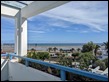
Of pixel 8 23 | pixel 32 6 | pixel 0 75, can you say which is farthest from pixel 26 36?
pixel 0 75

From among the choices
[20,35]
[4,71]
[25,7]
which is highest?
[25,7]

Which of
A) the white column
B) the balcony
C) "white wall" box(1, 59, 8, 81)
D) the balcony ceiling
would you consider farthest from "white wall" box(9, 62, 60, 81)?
the balcony ceiling

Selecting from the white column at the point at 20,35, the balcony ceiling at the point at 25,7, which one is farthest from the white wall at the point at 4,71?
the balcony ceiling at the point at 25,7

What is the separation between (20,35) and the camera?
5.37 m

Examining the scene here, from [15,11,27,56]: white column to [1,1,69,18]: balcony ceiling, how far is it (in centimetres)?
20

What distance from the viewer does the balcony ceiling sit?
4301 millimetres

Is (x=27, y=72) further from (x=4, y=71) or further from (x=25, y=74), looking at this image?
(x=4, y=71)

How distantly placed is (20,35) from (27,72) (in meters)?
1.93

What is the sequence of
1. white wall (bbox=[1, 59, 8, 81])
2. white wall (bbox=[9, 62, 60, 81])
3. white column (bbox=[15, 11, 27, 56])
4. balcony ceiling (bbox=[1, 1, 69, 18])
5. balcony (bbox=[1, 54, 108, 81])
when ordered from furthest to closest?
white column (bbox=[15, 11, 27, 56])
white wall (bbox=[1, 59, 8, 81])
balcony ceiling (bbox=[1, 1, 69, 18])
white wall (bbox=[9, 62, 60, 81])
balcony (bbox=[1, 54, 108, 81])

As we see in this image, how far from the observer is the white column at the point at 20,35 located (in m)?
5.29

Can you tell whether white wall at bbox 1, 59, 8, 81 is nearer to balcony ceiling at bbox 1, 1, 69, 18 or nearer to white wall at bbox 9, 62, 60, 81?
white wall at bbox 9, 62, 60, 81

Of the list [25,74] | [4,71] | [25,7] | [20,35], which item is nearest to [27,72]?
[25,74]

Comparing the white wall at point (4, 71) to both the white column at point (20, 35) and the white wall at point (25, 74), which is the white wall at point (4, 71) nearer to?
the white wall at point (25, 74)

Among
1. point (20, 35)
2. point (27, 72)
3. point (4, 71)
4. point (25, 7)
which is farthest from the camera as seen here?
point (20, 35)
